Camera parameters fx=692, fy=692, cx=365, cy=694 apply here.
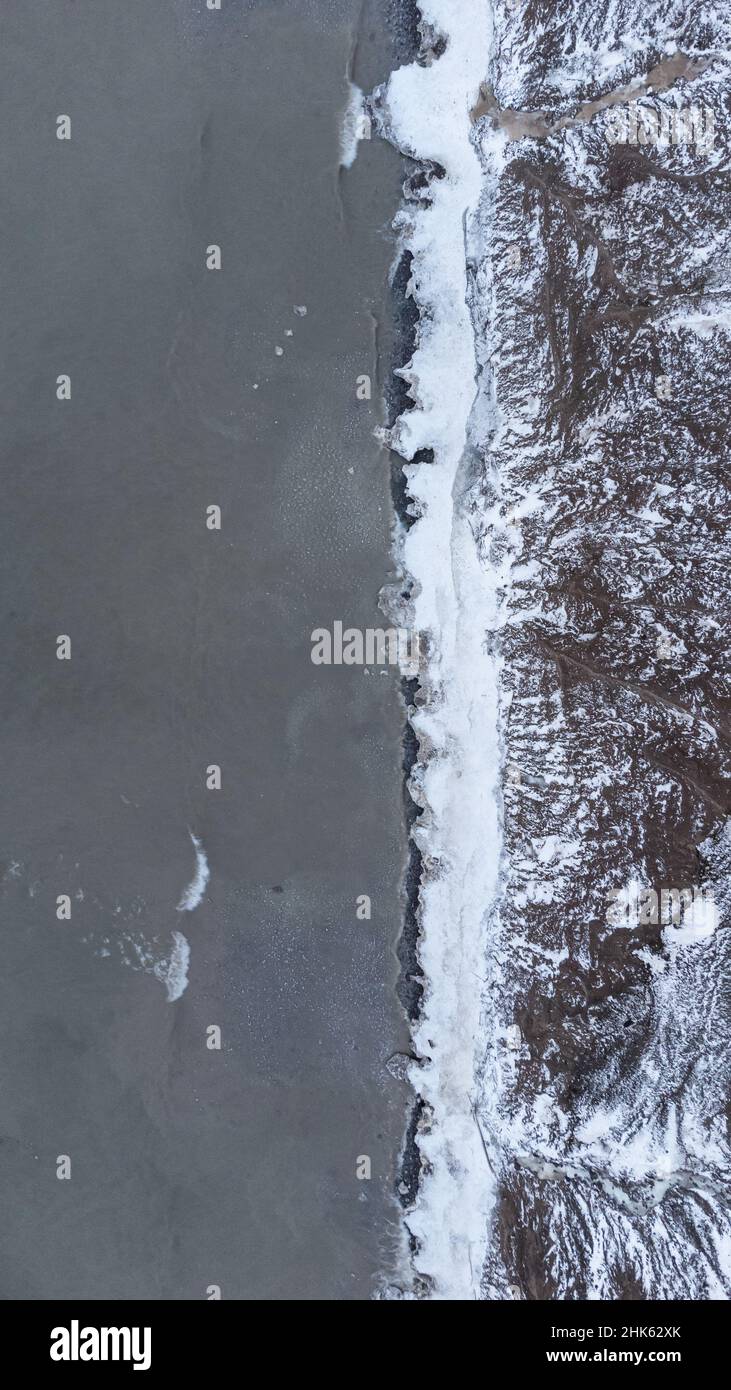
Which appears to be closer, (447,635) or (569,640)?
(569,640)

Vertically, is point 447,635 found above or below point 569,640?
above

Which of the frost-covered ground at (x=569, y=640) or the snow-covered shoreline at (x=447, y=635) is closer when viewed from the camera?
the frost-covered ground at (x=569, y=640)

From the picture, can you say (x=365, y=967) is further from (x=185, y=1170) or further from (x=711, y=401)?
(x=711, y=401)

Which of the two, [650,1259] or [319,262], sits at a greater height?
[319,262]

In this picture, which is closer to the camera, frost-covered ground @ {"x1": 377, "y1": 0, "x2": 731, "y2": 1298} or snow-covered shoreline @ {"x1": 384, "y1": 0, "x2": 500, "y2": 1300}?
frost-covered ground @ {"x1": 377, "y1": 0, "x2": 731, "y2": 1298}

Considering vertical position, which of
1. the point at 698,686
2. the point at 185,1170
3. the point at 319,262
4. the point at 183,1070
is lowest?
the point at 185,1170
